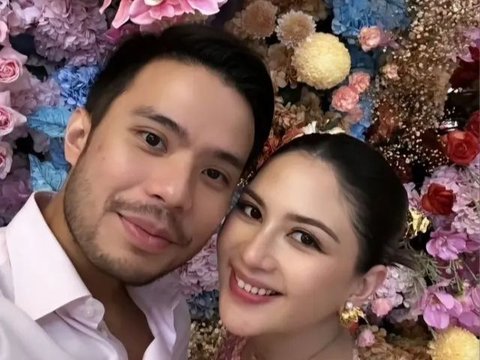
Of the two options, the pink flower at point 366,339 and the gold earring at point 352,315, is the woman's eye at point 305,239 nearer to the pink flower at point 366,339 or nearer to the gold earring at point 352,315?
the gold earring at point 352,315

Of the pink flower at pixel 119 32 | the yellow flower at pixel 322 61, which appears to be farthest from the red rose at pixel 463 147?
the pink flower at pixel 119 32

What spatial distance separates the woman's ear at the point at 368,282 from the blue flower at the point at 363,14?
0.54m

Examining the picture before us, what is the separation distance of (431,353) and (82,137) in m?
0.82

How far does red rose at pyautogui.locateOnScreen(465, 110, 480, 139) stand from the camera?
60.8 inches

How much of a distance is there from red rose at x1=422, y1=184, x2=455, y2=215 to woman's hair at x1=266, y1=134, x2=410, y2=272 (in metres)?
0.37

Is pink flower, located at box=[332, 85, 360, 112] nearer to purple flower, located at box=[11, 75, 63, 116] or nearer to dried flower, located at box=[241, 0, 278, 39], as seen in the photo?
dried flower, located at box=[241, 0, 278, 39]

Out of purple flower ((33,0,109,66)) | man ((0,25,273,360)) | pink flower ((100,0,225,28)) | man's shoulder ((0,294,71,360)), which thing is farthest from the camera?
purple flower ((33,0,109,66))

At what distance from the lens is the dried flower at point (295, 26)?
152cm

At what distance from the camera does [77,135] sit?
4.04 feet

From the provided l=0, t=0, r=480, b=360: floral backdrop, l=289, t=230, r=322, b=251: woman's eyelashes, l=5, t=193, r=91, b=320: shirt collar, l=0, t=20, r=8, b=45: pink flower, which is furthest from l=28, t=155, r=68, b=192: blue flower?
l=289, t=230, r=322, b=251: woman's eyelashes

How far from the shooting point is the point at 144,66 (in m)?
1.21

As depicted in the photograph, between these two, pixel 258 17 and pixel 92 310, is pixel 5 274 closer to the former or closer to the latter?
pixel 92 310

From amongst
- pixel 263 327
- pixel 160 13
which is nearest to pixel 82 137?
pixel 160 13

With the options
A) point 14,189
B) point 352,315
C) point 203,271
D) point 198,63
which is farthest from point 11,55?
point 352,315
